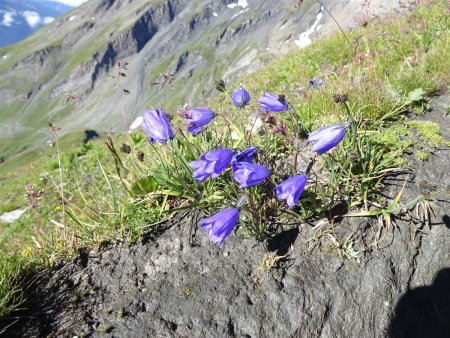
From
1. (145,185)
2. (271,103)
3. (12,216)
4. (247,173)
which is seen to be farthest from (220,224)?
(12,216)

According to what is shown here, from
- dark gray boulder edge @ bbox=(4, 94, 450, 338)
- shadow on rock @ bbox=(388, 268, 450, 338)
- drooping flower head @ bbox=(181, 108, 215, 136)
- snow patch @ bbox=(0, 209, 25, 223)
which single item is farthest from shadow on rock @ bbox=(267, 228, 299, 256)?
snow patch @ bbox=(0, 209, 25, 223)

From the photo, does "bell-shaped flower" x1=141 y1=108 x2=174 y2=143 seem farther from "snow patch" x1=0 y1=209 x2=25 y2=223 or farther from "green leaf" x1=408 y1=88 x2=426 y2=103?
"snow patch" x1=0 y1=209 x2=25 y2=223

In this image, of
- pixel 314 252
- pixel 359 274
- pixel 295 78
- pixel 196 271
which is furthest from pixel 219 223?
pixel 295 78

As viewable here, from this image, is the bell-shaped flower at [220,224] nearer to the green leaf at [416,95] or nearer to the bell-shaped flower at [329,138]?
the bell-shaped flower at [329,138]

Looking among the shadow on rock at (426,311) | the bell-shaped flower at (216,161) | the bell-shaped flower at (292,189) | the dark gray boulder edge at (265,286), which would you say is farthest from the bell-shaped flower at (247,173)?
the shadow on rock at (426,311)

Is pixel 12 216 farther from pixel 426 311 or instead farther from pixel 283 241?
pixel 426 311

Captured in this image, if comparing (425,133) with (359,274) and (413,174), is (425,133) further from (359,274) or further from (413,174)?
(359,274)

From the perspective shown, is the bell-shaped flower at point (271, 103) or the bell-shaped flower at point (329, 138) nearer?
the bell-shaped flower at point (329, 138)
